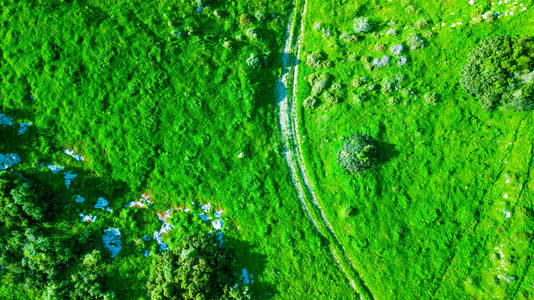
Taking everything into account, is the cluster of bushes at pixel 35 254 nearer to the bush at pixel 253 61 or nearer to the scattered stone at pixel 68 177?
the scattered stone at pixel 68 177

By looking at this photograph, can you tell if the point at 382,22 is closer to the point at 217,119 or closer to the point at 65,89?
the point at 217,119

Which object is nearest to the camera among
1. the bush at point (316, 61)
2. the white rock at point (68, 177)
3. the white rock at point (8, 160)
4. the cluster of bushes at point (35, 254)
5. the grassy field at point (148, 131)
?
the cluster of bushes at point (35, 254)

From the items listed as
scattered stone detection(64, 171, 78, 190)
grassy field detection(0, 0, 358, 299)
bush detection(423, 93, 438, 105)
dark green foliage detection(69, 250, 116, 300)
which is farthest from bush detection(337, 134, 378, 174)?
scattered stone detection(64, 171, 78, 190)

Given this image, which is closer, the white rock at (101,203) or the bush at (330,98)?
the white rock at (101,203)

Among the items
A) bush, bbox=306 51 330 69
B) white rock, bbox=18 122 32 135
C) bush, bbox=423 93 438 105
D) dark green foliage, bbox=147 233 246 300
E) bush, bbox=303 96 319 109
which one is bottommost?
dark green foliage, bbox=147 233 246 300

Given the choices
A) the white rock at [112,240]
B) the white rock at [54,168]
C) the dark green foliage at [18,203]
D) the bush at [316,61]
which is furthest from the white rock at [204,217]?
the bush at [316,61]

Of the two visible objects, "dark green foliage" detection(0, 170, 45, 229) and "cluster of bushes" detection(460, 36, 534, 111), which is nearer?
"dark green foliage" detection(0, 170, 45, 229)

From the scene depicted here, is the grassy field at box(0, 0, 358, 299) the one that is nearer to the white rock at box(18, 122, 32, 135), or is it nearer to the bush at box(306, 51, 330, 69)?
the white rock at box(18, 122, 32, 135)
